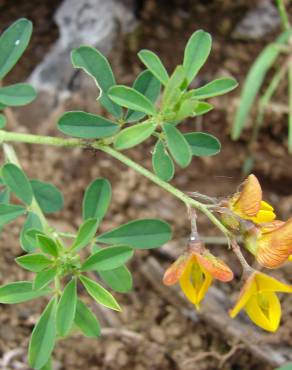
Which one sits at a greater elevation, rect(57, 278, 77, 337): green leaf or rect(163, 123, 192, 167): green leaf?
rect(163, 123, 192, 167): green leaf

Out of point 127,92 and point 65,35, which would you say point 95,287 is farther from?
point 65,35

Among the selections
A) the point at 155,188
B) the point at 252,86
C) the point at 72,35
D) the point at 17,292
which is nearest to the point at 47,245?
the point at 17,292

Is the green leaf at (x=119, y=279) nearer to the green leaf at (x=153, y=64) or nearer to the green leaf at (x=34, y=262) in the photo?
the green leaf at (x=34, y=262)

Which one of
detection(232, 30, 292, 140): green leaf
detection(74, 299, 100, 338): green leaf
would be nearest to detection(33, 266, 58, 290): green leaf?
detection(74, 299, 100, 338): green leaf

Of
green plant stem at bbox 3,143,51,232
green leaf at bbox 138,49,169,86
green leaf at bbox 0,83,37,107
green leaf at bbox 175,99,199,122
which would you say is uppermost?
green leaf at bbox 138,49,169,86

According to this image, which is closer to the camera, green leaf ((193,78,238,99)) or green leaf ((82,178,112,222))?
green leaf ((193,78,238,99))

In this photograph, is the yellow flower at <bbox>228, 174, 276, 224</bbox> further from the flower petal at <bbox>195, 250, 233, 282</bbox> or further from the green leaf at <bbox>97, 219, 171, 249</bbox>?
the green leaf at <bbox>97, 219, 171, 249</bbox>

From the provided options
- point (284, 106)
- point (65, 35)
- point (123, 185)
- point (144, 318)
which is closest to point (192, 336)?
point (144, 318)

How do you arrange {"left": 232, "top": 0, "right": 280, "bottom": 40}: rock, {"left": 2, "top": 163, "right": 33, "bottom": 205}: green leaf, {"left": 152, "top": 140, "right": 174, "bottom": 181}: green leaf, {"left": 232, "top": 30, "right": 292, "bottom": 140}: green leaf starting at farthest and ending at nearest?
{"left": 232, "top": 0, "right": 280, "bottom": 40}: rock < {"left": 232, "top": 30, "right": 292, "bottom": 140}: green leaf < {"left": 2, "top": 163, "right": 33, "bottom": 205}: green leaf < {"left": 152, "top": 140, "right": 174, "bottom": 181}: green leaf
